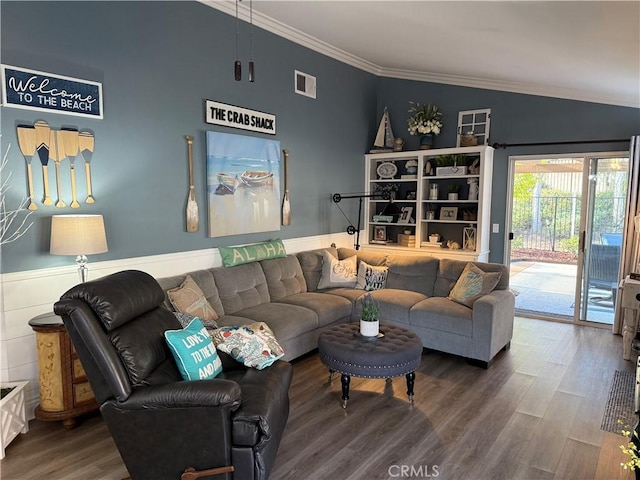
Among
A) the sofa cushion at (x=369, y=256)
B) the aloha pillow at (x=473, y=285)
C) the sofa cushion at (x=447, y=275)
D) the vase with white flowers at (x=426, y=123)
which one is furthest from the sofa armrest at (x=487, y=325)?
the vase with white flowers at (x=426, y=123)

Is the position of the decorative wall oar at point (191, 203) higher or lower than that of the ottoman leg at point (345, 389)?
higher

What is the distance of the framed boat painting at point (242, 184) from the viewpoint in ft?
13.7

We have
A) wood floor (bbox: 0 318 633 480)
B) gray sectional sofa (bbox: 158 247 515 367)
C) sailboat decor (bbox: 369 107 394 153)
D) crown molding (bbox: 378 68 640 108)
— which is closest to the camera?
wood floor (bbox: 0 318 633 480)

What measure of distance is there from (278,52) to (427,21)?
5.97 feet

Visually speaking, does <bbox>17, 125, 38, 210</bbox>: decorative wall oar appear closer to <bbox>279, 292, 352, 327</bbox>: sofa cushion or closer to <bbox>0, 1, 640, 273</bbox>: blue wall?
<bbox>0, 1, 640, 273</bbox>: blue wall

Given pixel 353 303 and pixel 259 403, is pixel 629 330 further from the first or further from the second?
pixel 259 403

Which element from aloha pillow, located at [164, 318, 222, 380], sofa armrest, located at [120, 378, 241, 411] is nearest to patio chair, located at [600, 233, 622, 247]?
aloha pillow, located at [164, 318, 222, 380]

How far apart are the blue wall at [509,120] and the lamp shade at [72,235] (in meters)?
4.62

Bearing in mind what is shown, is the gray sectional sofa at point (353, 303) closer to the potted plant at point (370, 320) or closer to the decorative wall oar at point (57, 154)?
the potted plant at point (370, 320)

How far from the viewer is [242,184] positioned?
4.44 meters

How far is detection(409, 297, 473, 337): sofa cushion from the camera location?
3945mm

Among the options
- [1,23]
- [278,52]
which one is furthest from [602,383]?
[1,23]

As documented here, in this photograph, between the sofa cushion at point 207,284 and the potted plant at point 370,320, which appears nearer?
the potted plant at point 370,320

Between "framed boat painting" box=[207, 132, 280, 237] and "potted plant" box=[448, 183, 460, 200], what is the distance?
2330 millimetres
